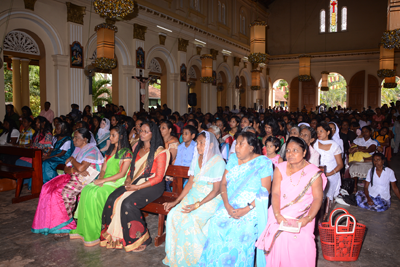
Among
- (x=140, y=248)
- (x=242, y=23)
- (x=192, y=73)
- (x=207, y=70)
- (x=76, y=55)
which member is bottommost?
(x=140, y=248)

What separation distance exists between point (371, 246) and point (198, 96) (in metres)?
15.4

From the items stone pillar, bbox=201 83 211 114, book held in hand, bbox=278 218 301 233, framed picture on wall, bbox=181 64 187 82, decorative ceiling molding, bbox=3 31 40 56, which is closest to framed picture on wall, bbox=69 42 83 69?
decorative ceiling molding, bbox=3 31 40 56

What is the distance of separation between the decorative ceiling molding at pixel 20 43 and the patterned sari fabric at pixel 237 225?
9.26 m

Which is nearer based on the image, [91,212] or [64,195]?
[91,212]

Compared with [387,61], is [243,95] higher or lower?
lower

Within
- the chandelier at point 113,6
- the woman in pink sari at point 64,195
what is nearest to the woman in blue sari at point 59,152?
the woman in pink sari at point 64,195

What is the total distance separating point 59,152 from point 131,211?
9.07ft

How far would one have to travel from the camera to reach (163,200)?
12.3ft

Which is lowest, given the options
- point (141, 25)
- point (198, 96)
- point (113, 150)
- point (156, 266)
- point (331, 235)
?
point (156, 266)

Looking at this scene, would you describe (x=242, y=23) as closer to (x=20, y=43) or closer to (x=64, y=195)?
(x=20, y=43)

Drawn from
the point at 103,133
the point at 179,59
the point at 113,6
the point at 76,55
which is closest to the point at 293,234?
the point at 103,133

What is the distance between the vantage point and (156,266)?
10.2 ft

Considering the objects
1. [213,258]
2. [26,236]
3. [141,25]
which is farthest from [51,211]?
[141,25]

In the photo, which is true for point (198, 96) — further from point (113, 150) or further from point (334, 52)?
point (113, 150)
